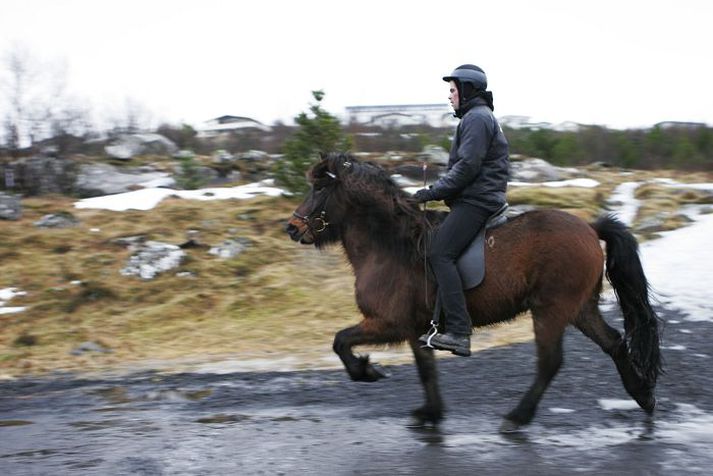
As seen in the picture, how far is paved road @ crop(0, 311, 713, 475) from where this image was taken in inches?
223

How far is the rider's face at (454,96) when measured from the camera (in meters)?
6.79

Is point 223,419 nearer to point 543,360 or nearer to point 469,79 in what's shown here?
point 543,360

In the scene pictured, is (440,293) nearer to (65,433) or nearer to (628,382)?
(628,382)

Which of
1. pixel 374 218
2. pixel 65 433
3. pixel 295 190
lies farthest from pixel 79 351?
pixel 295 190

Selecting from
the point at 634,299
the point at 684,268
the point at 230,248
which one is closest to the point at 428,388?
the point at 634,299

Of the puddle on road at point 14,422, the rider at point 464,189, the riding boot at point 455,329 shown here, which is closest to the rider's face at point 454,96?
the rider at point 464,189

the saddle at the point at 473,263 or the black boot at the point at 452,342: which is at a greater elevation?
the saddle at the point at 473,263

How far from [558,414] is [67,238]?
1197cm

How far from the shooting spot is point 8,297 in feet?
44.0

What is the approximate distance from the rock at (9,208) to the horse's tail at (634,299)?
14.1 m

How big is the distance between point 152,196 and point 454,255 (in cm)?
1470

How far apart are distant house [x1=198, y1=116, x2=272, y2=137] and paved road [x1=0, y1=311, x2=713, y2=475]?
38542mm

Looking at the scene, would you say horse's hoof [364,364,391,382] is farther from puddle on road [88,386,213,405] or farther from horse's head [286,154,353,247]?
puddle on road [88,386,213,405]

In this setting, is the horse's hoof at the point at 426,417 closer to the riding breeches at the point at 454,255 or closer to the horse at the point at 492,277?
the horse at the point at 492,277
